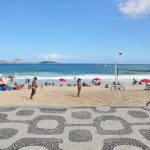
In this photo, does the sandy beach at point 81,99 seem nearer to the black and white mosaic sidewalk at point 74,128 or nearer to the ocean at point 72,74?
the black and white mosaic sidewalk at point 74,128

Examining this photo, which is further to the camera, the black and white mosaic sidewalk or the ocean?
the ocean

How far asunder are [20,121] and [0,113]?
1.74 meters

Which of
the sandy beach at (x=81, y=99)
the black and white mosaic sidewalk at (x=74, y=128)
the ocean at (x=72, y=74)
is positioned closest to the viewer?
the black and white mosaic sidewalk at (x=74, y=128)

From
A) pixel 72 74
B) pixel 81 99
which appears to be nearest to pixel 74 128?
pixel 81 99

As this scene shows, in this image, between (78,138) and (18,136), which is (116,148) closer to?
(78,138)

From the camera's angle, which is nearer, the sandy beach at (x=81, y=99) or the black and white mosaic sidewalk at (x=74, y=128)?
the black and white mosaic sidewalk at (x=74, y=128)

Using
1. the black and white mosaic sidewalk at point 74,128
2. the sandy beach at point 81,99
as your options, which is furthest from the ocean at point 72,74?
the black and white mosaic sidewalk at point 74,128

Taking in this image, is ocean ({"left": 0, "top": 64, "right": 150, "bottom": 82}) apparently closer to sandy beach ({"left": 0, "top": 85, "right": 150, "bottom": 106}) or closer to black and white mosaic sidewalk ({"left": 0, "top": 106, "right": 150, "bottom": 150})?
sandy beach ({"left": 0, "top": 85, "right": 150, "bottom": 106})

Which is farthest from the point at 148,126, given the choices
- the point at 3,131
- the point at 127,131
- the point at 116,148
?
the point at 3,131

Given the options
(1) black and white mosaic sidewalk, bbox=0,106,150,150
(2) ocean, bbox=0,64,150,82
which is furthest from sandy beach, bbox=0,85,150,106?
(2) ocean, bbox=0,64,150,82

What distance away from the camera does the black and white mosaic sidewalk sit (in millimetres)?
9414

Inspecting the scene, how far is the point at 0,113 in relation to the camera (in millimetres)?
13297

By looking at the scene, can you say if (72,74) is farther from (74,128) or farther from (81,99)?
(74,128)

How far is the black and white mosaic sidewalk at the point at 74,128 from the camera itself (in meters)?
9.41
